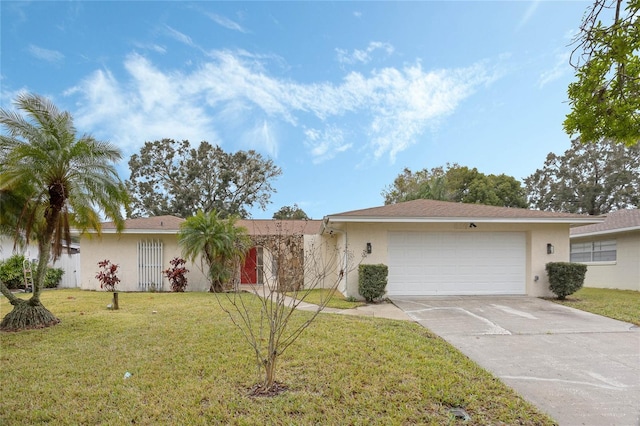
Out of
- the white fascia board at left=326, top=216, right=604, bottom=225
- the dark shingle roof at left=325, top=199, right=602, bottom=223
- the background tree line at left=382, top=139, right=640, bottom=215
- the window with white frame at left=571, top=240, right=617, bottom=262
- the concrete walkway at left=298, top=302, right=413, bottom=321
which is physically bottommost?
the concrete walkway at left=298, top=302, right=413, bottom=321

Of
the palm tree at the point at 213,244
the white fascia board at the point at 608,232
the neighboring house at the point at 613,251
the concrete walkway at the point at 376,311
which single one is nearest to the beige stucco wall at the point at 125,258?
the palm tree at the point at 213,244

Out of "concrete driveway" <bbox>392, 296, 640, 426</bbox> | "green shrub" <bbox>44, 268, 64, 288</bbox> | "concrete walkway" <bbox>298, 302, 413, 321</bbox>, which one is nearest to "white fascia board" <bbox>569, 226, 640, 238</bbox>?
"concrete driveway" <bbox>392, 296, 640, 426</bbox>

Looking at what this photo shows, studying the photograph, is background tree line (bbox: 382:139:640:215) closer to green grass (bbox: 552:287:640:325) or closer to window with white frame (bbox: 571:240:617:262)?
window with white frame (bbox: 571:240:617:262)

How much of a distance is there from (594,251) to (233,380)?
18537 millimetres

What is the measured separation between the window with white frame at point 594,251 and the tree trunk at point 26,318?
66.4 feet

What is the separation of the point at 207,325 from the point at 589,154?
35208mm

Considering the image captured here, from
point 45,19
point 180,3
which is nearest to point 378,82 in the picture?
point 180,3

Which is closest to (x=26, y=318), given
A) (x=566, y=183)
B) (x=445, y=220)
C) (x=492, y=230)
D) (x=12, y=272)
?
(x=12, y=272)

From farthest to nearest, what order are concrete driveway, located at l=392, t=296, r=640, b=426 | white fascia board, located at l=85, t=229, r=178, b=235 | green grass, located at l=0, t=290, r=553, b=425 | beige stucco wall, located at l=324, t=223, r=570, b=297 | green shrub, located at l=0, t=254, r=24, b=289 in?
green shrub, located at l=0, t=254, r=24, b=289 → white fascia board, located at l=85, t=229, r=178, b=235 → beige stucco wall, located at l=324, t=223, r=570, b=297 → concrete driveway, located at l=392, t=296, r=640, b=426 → green grass, located at l=0, t=290, r=553, b=425

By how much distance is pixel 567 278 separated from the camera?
10.4m

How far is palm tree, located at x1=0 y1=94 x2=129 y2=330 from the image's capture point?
7219mm

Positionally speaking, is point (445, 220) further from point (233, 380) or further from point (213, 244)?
point (213, 244)

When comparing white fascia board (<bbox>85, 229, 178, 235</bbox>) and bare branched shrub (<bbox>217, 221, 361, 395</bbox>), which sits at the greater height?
white fascia board (<bbox>85, 229, 178, 235</bbox>)

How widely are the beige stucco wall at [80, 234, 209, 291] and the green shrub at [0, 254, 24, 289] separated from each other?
281 centimetres
